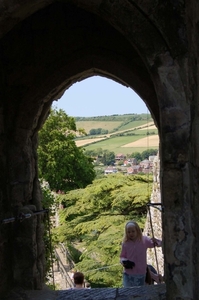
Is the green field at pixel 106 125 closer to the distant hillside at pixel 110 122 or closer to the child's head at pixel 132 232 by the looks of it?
Result: the distant hillside at pixel 110 122

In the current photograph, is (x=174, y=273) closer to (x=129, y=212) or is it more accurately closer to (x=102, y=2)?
(x=102, y=2)

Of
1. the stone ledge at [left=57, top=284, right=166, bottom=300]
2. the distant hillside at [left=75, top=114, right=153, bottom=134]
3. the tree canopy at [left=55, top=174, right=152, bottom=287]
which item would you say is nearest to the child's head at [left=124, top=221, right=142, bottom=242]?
the stone ledge at [left=57, top=284, right=166, bottom=300]

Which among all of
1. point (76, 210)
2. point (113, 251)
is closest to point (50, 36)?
point (113, 251)

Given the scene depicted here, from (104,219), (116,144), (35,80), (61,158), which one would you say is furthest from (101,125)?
(35,80)

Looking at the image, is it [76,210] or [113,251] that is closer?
[113,251]

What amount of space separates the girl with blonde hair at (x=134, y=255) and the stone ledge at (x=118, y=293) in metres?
0.32

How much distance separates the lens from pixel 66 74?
385 cm

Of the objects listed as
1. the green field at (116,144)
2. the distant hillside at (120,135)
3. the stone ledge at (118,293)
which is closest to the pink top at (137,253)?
the stone ledge at (118,293)

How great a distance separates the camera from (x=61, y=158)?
18141 mm

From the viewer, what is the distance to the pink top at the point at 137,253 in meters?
3.70

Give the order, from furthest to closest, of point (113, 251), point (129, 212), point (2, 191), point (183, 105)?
point (129, 212), point (113, 251), point (2, 191), point (183, 105)

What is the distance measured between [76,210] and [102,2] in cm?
1002

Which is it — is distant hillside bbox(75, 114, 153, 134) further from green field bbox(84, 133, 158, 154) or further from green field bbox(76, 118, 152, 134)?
green field bbox(84, 133, 158, 154)

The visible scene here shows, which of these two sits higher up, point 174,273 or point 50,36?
point 50,36
